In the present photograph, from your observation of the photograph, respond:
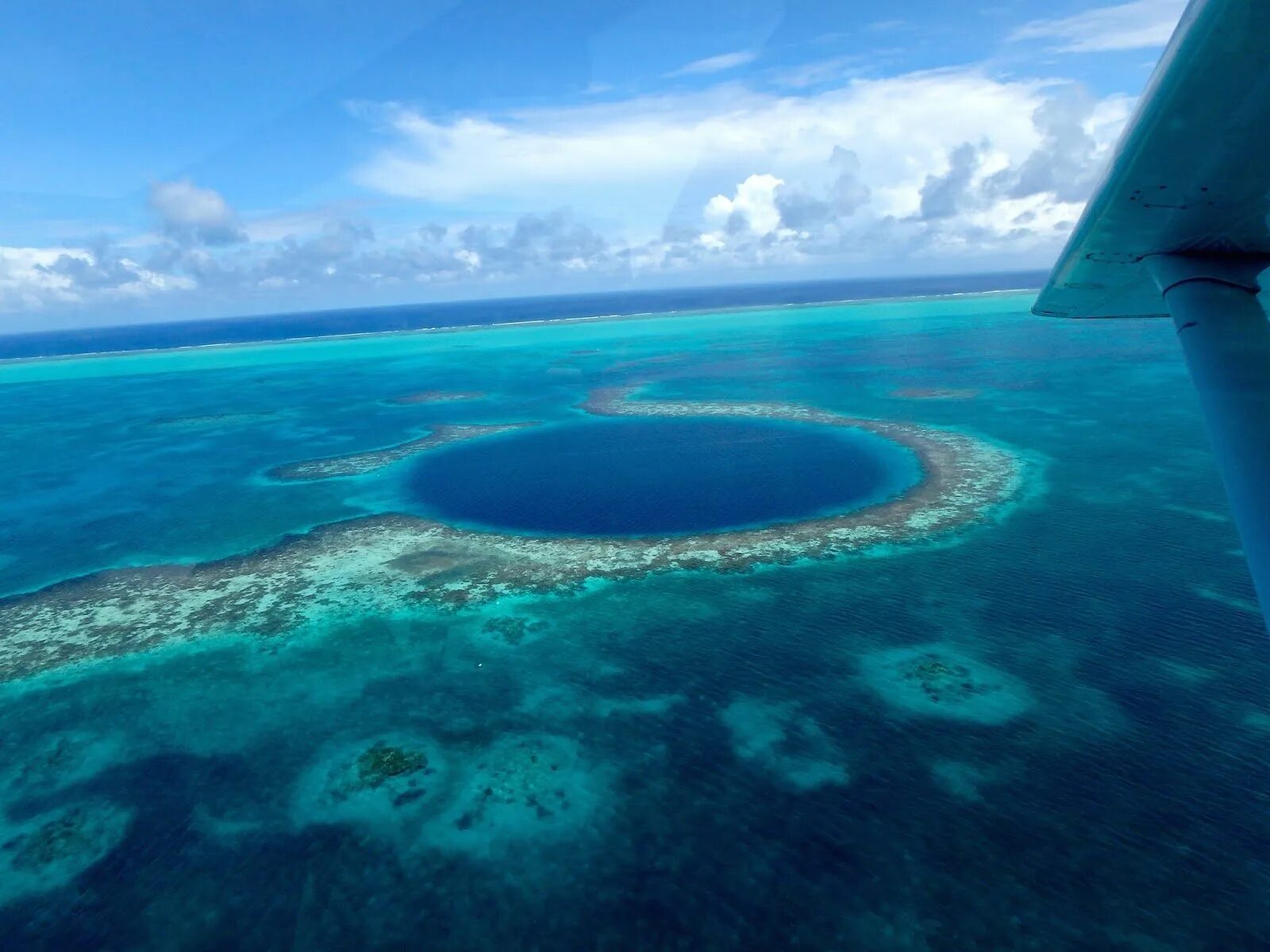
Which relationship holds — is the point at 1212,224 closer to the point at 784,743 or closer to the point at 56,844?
the point at 784,743

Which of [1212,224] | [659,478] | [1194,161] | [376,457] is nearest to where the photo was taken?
[1194,161]

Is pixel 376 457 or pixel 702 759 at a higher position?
pixel 702 759

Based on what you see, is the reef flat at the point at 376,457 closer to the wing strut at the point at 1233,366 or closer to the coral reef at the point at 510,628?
the coral reef at the point at 510,628

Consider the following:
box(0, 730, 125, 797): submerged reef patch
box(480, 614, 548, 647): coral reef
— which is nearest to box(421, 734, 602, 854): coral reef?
box(480, 614, 548, 647): coral reef

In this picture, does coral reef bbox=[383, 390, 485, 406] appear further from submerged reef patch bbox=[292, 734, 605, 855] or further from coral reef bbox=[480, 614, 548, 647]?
submerged reef patch bbox=[292, 734, 605, 855]

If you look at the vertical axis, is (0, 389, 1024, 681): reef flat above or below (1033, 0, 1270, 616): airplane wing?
below

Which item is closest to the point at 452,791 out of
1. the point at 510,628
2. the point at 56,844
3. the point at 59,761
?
the point at 510,628

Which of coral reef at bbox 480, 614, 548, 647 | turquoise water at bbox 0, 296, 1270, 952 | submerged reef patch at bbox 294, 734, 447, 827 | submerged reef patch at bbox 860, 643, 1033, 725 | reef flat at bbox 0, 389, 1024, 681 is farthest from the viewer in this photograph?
reef flat at bbox 0, 389, 1024, 681

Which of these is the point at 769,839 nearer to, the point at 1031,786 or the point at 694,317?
the point at 1031,786
